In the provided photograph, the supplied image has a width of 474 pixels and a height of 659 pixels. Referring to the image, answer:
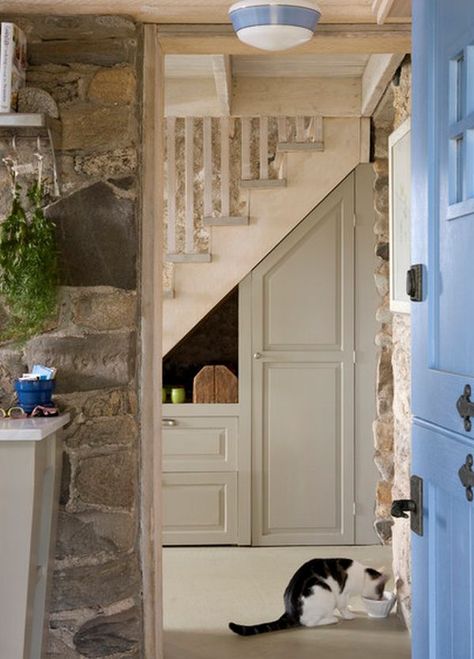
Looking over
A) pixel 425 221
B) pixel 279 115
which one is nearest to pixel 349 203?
pixel 279 115

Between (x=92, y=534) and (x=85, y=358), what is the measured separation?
59cm

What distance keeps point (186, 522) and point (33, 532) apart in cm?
282

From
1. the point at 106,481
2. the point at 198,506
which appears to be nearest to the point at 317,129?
the point at 198,506

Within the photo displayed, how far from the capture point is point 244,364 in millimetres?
5676

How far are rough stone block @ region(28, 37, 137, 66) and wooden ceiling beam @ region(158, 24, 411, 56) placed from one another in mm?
128

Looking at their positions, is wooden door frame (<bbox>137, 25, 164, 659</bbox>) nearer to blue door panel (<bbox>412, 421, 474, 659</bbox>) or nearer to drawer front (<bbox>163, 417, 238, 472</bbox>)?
blue door panel (<bbox>412, 421, 474, 659</bbox>)

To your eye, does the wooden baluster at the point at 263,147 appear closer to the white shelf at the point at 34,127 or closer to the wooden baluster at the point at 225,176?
the wooden baluster at the point at 225,176

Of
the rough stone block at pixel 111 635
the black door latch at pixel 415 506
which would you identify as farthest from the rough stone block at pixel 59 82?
the black door latch at pixel 415 506

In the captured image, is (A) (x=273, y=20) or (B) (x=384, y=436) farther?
(B) (x=384, y=436)

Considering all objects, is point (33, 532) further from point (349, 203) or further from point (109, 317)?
point (349, 203)

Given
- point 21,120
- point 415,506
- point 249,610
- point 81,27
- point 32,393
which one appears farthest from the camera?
point 249,610

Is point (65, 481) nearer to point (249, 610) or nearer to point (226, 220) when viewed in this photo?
point (249, 610)

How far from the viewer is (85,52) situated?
3.24 metres

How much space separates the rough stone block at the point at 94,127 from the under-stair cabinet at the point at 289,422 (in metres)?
2.47
